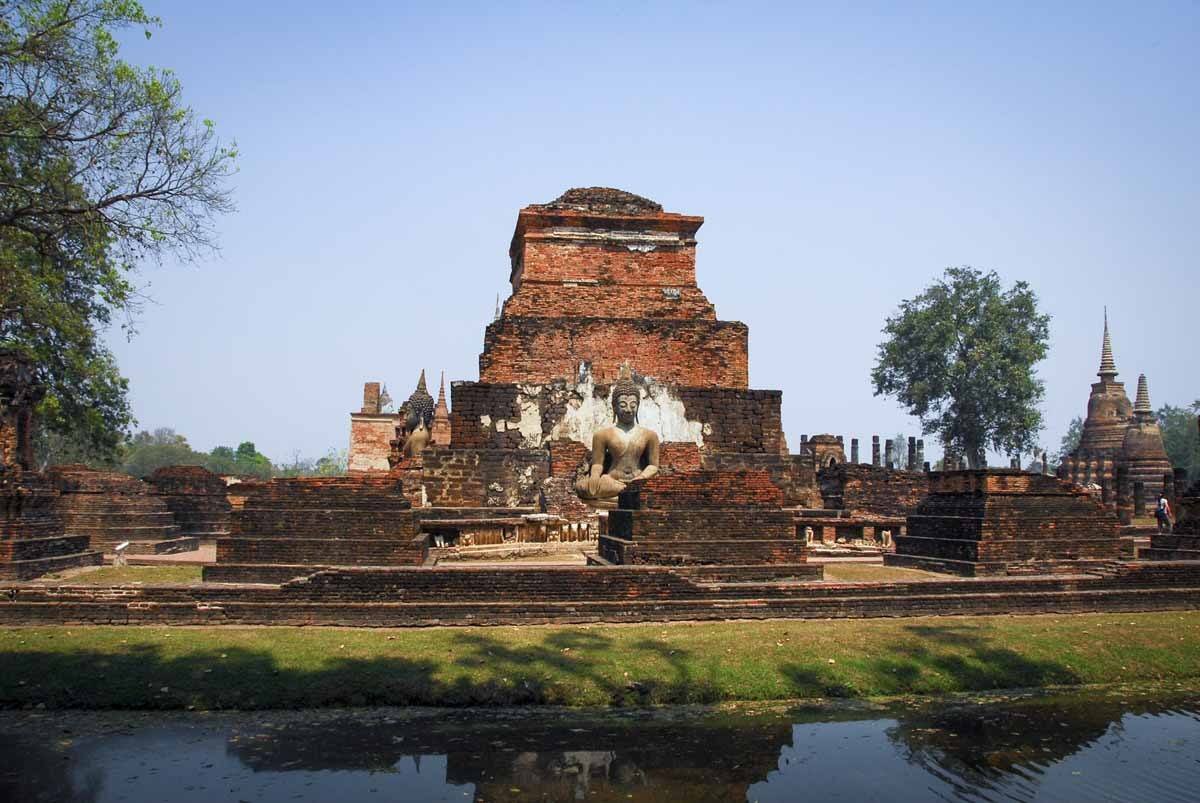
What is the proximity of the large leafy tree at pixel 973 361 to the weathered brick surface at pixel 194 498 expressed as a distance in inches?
1477

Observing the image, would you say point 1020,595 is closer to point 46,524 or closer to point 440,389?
point 46,524

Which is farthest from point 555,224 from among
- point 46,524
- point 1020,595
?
point 1020,595

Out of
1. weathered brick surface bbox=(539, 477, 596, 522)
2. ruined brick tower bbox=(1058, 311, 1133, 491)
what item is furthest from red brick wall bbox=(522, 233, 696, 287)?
ruined brick tower bbox=(1058, 311, 1133, 491)

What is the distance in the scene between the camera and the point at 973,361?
4800 cm

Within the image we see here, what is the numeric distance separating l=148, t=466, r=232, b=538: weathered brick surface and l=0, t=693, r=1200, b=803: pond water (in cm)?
1312

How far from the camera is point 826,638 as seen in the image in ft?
30.2

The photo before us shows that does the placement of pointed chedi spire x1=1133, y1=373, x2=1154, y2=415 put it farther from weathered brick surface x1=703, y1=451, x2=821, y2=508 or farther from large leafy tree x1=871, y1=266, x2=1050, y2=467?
weathered brick surface x1=703, y1=451, x2=821, y2=508

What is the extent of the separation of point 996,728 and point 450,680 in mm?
4305

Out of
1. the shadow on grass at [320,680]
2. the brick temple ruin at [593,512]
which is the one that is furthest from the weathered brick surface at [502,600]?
the shadow on grass at [320,680]

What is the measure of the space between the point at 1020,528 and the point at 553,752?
791 cm

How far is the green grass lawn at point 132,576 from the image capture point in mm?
11445

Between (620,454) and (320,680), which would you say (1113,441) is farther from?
(320,680)

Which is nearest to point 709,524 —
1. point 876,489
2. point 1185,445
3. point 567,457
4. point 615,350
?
point 567,457

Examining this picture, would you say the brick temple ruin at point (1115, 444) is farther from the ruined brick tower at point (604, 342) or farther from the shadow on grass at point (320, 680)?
the shadow on grass at point (320, 680)
